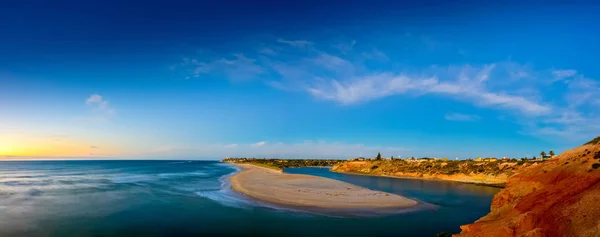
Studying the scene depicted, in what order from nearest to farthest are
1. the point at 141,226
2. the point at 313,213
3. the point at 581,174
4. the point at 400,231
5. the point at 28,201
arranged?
the point at 581,174 < the point at 400,231 < the point at 141,226 < the point at 313,213 < the point at 28,201

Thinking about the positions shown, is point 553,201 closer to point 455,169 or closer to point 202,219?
point 202,219

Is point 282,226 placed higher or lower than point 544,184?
lower

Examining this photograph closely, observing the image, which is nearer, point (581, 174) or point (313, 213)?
point (581, 174)

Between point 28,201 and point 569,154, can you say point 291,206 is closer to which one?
point 569,154

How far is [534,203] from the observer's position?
14.8m

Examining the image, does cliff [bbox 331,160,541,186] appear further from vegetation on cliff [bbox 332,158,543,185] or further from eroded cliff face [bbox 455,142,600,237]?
eroded cliff face [bbox 455,142,600,237]

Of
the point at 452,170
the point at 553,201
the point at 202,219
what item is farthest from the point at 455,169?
the point at 553,201

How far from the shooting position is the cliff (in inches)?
2753

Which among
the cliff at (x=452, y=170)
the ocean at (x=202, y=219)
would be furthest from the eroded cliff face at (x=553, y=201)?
the cliff at (x=452, y=170)

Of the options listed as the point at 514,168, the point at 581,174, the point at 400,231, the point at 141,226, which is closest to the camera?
the point at 581,174

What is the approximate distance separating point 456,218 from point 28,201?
47.1 meters

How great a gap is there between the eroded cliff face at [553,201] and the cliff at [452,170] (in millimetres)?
46152

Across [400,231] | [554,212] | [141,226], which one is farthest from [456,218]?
[141,226]

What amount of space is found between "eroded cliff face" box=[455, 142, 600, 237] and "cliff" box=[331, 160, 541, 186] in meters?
46.2
